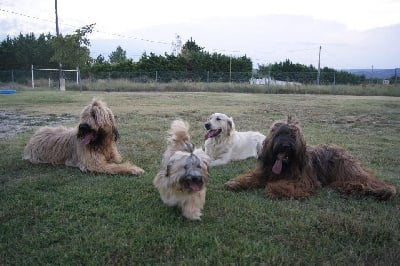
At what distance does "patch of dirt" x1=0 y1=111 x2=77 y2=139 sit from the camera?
424 inches

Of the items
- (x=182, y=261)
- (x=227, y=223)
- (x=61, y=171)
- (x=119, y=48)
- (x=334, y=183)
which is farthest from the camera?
(x=119, y=48)

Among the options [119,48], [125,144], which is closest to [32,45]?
[119,48]

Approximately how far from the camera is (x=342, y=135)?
34.4 ft

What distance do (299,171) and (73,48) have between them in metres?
28.9

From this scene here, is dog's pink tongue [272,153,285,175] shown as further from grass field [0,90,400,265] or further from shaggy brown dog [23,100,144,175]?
shaggy brown dog [23,100,144,175]

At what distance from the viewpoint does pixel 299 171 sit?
5.59 meters

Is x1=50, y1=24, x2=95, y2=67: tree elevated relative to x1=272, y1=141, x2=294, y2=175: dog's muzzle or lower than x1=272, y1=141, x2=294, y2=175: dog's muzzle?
elevated

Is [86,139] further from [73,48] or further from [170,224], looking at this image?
[73,48]

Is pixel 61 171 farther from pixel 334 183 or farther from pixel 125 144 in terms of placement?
pixel 334 183

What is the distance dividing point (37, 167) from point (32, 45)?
4841 cm

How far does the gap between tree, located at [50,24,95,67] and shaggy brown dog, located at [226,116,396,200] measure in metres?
28.2

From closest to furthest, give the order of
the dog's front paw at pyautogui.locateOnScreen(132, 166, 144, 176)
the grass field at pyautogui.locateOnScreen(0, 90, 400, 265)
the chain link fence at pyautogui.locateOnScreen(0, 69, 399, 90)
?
the grass field at pyautogui.locateOnScreen(0, 90, 400, 265), the dog's front paw at pyautogui.locateOnScreen(132, 166, 144, 176), the chain link fence at pyautogui.locateOnScreen(0, 69, 399, 90)

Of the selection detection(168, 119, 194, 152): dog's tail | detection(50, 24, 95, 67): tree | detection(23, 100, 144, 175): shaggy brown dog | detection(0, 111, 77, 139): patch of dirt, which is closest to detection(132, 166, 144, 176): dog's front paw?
detection(23, 100, 144, 175): shaggy brown dog

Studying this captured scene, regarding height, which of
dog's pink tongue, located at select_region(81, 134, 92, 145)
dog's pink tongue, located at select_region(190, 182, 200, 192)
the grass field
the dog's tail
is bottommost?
the grass field
